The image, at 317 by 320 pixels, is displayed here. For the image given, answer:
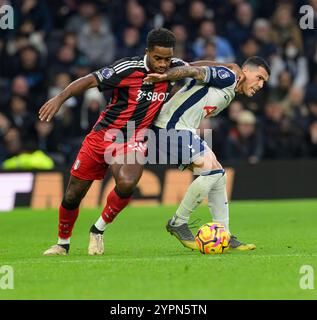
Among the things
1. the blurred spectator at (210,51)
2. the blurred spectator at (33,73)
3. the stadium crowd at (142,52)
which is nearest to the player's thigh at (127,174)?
the stadium crowd at (142,52)

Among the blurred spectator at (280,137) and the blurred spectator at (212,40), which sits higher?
the blurred spectator at (212,40)

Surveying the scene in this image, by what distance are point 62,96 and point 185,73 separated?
125 cm

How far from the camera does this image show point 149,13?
20359 mm

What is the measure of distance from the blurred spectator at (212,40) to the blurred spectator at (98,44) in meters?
1.65

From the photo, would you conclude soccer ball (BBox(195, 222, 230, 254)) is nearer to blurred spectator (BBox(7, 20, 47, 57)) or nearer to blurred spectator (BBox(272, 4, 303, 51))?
blurred spectator (BBox(7, 20, 47, 57))

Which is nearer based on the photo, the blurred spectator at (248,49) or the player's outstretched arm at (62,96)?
the player's outstretched arm at (62,96)

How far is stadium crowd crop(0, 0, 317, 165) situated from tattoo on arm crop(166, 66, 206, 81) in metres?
8.05

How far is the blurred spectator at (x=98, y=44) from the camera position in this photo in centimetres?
1939

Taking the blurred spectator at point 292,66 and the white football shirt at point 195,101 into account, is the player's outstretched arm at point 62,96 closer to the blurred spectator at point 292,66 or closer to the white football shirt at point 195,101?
the white football shirt at point 195,101

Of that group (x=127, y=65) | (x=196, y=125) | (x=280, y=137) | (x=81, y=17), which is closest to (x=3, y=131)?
(x=81, y=17)

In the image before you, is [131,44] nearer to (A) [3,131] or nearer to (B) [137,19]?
(B) [137,19]

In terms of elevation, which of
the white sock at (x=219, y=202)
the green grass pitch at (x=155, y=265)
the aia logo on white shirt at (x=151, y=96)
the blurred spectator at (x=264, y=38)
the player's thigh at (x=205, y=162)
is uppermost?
the blurred spectator at (x=264, y=38)

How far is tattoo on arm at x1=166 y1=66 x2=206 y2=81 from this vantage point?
973 centimetres

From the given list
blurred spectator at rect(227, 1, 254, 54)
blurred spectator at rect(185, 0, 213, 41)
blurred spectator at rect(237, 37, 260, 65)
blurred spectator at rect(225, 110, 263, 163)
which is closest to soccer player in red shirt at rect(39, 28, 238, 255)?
blurred spectator at rect(225, 110, 263, 163)
